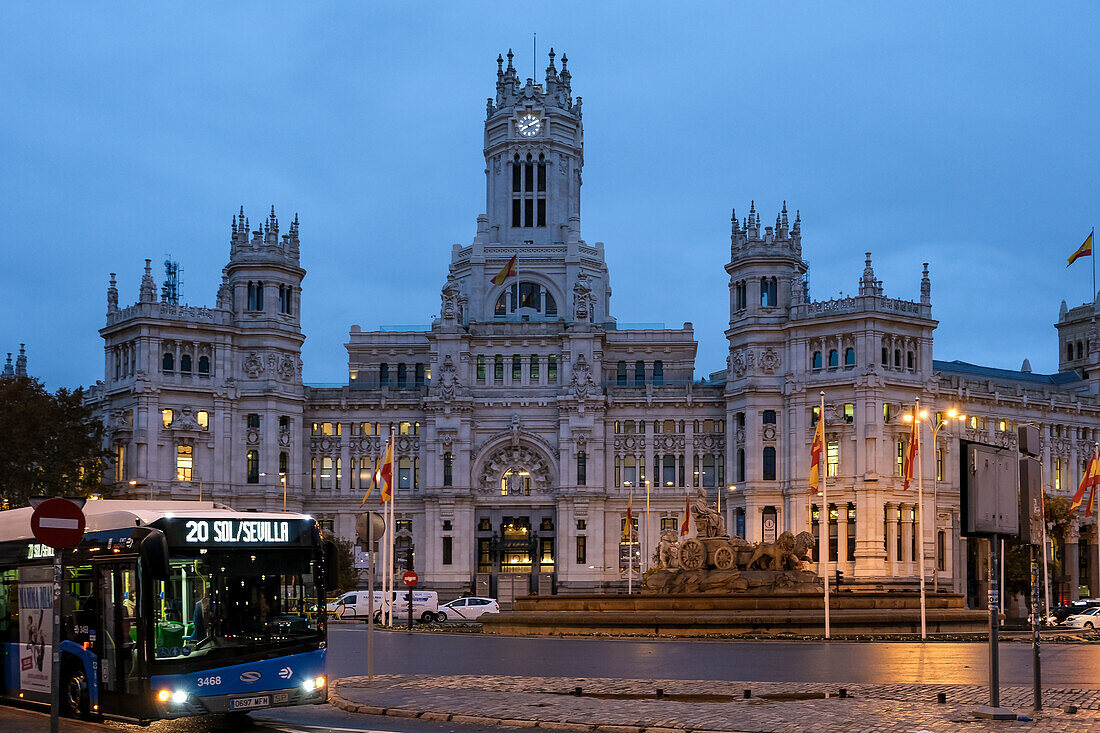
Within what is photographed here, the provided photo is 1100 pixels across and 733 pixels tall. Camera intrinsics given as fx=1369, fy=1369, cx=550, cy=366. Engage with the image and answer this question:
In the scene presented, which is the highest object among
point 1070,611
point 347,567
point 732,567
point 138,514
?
point 138,514

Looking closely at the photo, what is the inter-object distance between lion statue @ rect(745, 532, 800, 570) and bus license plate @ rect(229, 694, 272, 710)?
144 ft

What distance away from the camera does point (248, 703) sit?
72.7ft

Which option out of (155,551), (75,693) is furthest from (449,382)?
(155,551)

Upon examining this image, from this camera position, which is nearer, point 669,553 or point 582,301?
point 669,553

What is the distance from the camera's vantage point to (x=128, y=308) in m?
116

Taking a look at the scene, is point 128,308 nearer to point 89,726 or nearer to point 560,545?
point 560,545

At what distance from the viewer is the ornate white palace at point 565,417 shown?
362ft

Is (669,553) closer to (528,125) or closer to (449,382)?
(449,382)

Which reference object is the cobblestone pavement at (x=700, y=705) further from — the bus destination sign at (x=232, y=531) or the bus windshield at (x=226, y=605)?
the bus destination sign at (x=232, y=531)

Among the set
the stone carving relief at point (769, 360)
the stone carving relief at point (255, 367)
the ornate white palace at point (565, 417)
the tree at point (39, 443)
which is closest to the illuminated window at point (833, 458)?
the ornate white palace at point (565, 417)

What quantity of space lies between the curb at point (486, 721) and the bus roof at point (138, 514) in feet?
13.9

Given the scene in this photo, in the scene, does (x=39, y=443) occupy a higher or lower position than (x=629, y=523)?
higher

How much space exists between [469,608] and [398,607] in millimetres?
3996

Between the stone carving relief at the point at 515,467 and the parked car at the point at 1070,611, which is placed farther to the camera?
the stone carving relief at the point at 515,467
